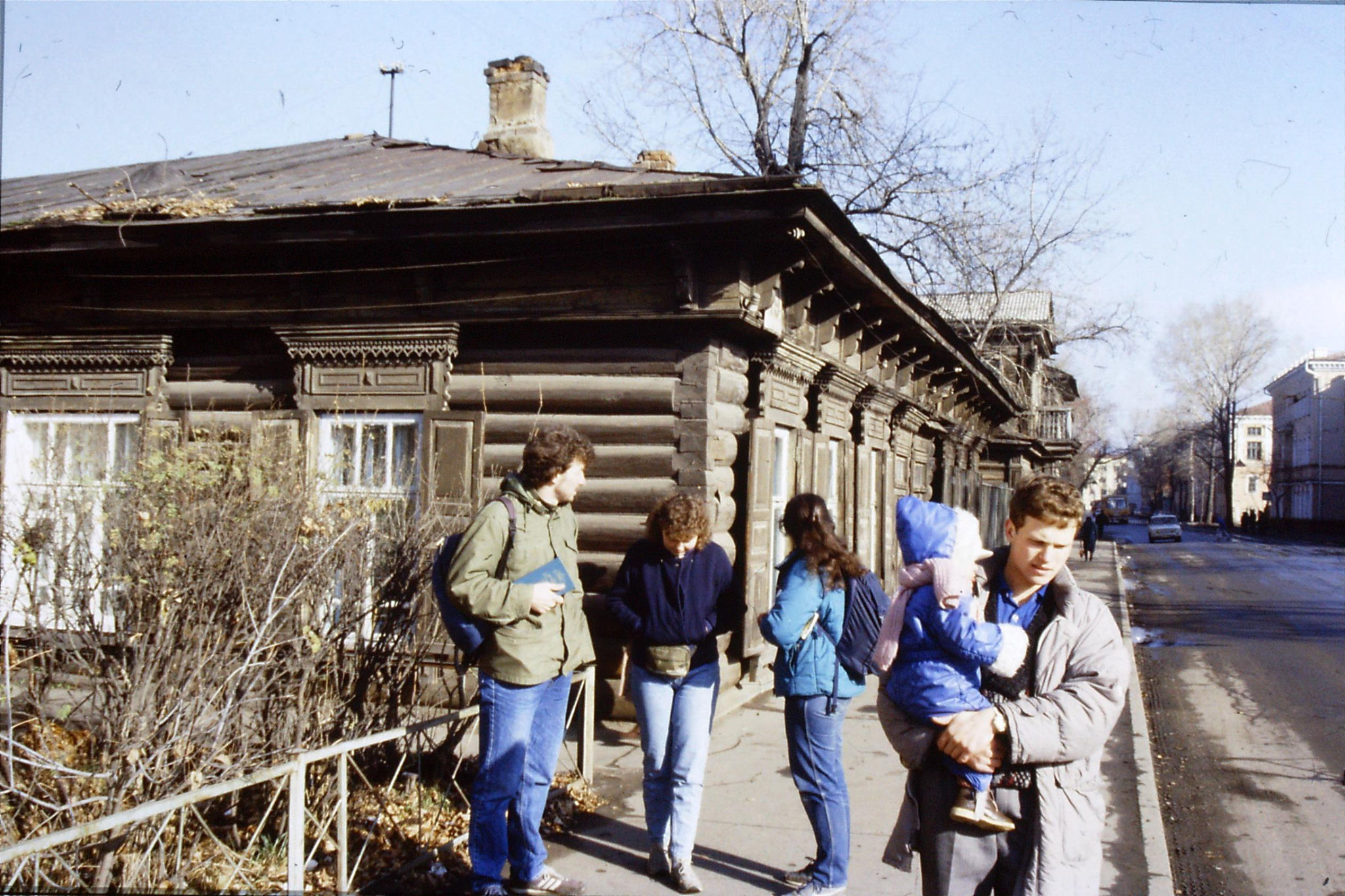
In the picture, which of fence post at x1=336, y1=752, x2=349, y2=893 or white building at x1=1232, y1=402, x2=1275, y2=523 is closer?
fence post at x1=336, y1=752, x2=349, y2=893

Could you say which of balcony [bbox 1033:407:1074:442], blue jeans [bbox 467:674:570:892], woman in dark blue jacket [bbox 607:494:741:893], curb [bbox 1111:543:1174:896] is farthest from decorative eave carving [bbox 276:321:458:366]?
balcony [bbox 1033:407:1074:442]

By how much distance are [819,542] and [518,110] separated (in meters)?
9.05

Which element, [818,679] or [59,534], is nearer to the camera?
[818,679]

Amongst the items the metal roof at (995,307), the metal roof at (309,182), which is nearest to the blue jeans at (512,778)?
the metal roof at (309,182)

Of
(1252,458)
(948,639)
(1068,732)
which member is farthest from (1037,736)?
(1252,458)

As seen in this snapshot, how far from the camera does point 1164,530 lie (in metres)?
52.3

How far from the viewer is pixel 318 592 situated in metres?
4.80

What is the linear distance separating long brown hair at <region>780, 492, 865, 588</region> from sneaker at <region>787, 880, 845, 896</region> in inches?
52.5

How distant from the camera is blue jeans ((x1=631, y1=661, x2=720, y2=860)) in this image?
4887 mm

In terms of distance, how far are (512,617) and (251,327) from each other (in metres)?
5.41

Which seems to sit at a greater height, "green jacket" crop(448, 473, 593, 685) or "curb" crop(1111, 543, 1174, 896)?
"green jacket" crop(448, 473, 593, 685)

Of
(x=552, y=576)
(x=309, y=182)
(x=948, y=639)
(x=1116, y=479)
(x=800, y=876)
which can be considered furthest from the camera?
(x=1116, y=479)

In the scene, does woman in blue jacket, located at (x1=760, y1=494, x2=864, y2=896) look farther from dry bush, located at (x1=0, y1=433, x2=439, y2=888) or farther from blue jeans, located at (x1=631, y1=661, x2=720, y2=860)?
dry bush, located at (x1=0, y1=433, x2=439, y2=888)

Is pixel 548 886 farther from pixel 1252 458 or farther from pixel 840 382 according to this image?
pixel 1252 458
